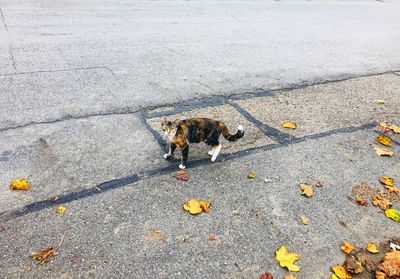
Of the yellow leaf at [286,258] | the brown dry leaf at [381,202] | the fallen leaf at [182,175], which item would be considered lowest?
the fallen leaf at [182,175]

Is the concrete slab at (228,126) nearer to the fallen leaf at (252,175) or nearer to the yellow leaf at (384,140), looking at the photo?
the fallen leaf at (252,175)

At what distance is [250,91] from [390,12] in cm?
1105

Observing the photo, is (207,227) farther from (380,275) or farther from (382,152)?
(382,152)

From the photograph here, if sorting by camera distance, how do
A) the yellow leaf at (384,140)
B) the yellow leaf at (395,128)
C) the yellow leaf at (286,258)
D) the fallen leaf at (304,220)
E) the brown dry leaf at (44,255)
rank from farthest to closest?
the yellow leaf at (395,128) → the yellow leaf at (384,140) → the fallen leaf at (304,220) → the yellow leaf at (286,258) → the brown dry leaf at (44,255)

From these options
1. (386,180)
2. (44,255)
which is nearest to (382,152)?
(386,180)

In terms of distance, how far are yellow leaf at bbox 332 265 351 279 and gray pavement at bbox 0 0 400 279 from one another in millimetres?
83

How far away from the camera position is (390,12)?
1377cm

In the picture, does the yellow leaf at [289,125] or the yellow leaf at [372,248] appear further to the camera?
the yellow leaf at [289,125]

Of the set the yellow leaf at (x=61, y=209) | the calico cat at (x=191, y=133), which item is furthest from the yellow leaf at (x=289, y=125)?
the yellow leaf at (x=61, y=209)

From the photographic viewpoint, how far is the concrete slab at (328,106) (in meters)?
4.99

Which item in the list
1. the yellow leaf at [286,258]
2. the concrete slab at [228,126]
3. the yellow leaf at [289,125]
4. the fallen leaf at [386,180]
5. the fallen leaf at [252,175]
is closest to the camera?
the yellow leaf at [286,258]

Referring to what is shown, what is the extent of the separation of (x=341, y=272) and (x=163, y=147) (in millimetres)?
2194

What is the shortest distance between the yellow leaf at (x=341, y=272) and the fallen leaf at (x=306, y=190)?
839 mm

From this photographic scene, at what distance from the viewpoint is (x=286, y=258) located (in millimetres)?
2873
